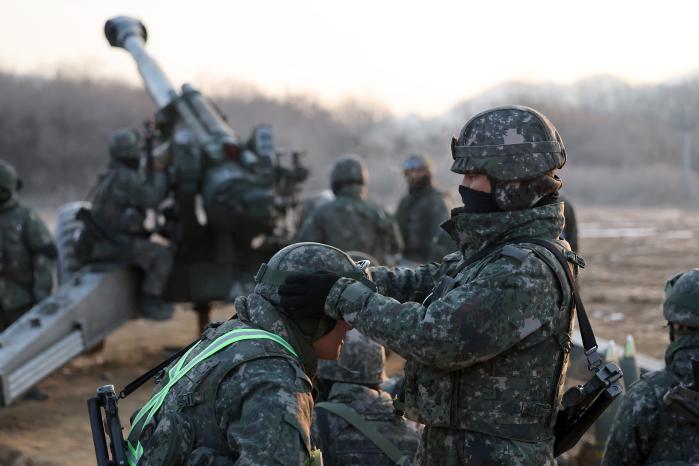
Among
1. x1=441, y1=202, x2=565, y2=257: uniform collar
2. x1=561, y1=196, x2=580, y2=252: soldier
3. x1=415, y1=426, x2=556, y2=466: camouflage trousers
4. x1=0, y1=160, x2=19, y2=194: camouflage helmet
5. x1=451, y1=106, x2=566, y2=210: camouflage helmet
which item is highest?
x1=0, y1=160, x2=19, y2=194: camouflage helmet

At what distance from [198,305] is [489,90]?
68953mm

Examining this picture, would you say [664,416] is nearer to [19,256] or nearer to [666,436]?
[666,436]

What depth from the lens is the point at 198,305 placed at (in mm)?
10031

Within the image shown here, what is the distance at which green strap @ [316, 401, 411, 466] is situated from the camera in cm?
405

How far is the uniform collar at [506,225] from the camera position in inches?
129

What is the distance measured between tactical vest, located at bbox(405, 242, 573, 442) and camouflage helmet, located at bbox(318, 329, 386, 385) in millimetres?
1203

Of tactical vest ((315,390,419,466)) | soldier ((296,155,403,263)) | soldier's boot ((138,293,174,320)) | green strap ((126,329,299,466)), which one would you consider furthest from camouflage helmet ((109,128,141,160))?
green strap ((126,329,299,466))

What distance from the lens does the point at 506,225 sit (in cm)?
327

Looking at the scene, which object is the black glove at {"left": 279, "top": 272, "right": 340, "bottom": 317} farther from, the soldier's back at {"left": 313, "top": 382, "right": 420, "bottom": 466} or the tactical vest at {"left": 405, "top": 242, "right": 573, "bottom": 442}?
the soldier's back at {"left": 313, "top": 382, "right": 420, "bottom": 466}

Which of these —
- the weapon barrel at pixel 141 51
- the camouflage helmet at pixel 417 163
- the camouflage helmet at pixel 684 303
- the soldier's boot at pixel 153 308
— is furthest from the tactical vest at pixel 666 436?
the weapon barrel at pixel 141 51

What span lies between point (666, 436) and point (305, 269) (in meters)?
1.61

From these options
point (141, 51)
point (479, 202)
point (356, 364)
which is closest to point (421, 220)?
point (141, 51)

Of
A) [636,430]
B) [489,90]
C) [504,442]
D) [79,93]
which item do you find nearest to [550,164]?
[504,442]

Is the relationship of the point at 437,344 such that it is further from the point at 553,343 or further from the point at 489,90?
the point at 489,90
